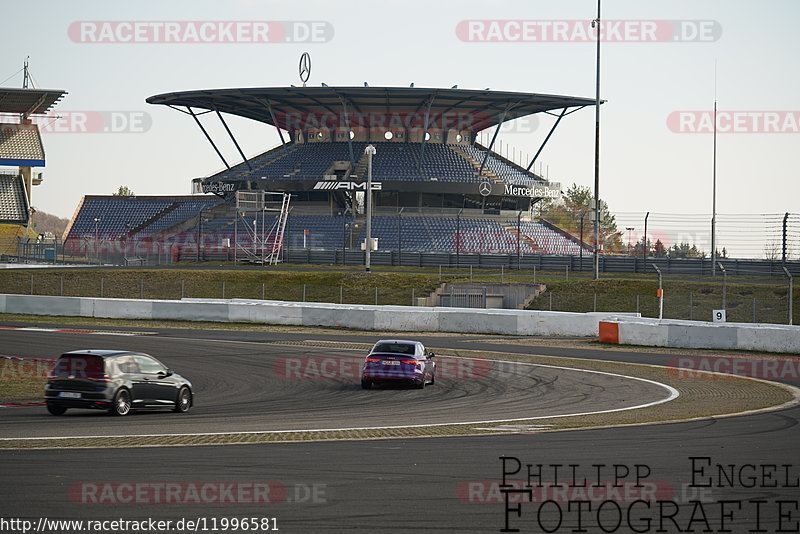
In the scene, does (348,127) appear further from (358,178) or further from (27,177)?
(27,177)

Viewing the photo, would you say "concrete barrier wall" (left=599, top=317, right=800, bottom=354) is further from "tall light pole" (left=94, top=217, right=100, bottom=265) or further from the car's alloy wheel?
"tall light pole" (left=94, top=217, right=100, bottom=265)

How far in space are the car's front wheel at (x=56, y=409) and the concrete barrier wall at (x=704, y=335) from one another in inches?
900

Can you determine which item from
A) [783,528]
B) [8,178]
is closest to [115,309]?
[783,528]

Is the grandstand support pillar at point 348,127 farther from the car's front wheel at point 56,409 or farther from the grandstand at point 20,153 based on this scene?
the car's front wheel at point 56,409

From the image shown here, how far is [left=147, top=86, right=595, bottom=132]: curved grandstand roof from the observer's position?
82.7 metres

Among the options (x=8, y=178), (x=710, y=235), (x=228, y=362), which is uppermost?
(x=8, y=178)

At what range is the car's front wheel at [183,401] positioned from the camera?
1934 cm

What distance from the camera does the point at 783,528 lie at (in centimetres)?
926

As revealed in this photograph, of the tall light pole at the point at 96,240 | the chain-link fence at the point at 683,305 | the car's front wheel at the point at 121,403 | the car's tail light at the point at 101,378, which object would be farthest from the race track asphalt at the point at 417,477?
the tall light pole at the point at 96,240

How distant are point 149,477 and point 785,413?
12.8 meters

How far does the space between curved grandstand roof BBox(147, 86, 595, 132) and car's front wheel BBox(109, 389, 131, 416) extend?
213 ft

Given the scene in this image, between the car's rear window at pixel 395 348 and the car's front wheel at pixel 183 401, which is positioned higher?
the car's rear window at pixel 395 348

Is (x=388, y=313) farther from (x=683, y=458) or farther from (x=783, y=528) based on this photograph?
(x=783, y=528)

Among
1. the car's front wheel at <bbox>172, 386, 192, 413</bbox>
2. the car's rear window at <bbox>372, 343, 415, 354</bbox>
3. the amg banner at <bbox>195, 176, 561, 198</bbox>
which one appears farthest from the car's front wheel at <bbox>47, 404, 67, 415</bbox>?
the amg banner at <bbox>195, 176, 561, 198</bbox>
